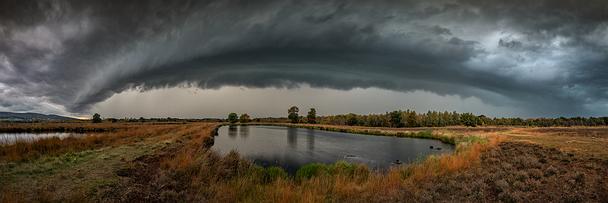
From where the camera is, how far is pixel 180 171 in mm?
11211

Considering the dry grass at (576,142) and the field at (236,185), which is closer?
the field at (236,185)

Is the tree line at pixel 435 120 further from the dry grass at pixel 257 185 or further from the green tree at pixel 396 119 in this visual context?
the dry grass at pixel 257 185

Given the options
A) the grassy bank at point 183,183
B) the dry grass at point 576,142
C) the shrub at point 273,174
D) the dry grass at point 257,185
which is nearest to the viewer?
the grassy bank at point 183,183

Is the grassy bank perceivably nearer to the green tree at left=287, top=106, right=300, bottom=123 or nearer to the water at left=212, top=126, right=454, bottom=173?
the water at left=212, top=126, right=454, bottom=173

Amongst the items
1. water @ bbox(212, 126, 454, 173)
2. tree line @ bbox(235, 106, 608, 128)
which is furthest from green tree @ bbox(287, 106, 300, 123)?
water @ bbox(212, 126, 454, 173)

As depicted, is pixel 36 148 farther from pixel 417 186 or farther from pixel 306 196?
pixel 417 186

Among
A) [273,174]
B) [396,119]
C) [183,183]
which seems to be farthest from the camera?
[396,119]

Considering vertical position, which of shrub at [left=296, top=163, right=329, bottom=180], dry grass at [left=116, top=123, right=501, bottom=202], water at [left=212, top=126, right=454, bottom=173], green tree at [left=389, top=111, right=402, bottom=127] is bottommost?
water at [left=212, top=126, right=454, bottom=173]

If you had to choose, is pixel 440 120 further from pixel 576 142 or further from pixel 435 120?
pixel 576 142

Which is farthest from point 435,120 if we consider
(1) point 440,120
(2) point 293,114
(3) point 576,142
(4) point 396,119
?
(3) point 576,142

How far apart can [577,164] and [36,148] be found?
27950 millimetres

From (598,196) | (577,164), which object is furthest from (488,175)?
(577,164)

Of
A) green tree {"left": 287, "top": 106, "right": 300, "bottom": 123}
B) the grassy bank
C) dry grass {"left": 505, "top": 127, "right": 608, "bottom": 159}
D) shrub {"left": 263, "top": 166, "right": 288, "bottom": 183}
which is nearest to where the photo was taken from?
the grassy bank

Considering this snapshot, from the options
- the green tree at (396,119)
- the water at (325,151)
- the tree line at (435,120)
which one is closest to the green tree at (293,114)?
the tree line at (435,120)
